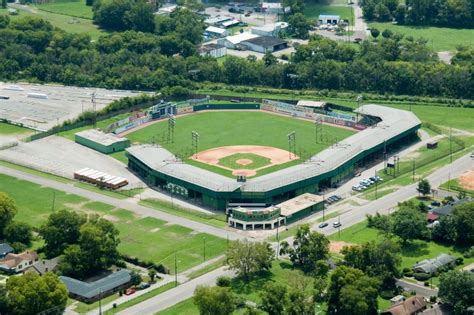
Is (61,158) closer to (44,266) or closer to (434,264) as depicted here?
(44,266)

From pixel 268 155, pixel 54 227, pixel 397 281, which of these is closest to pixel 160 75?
pixel 268 155

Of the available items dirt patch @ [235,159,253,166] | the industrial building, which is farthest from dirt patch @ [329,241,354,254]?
dirt patch @ [235,159,253,166]

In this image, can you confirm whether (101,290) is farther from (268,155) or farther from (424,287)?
(268,155)

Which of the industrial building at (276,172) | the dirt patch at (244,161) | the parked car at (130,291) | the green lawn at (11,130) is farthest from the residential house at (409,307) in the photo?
the green lawn at (11,130)

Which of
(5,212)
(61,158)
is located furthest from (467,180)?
(5,212)

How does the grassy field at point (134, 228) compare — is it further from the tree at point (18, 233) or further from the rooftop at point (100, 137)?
the rooftop at point (100, 137)

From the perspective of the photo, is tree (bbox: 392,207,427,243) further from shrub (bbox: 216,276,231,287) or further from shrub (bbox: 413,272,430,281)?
shrub (bbox: 216,276,231,287)
